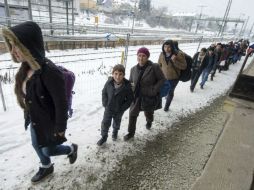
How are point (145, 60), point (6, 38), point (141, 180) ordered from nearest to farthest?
point (6, 38)
point (141, 180)
point (145, 60)

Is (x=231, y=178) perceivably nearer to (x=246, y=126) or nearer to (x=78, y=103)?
(x=246, y=126)

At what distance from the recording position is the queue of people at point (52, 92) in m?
1.78

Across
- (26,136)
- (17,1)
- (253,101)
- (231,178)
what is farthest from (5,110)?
(17,1)

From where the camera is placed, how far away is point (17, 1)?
13.6m

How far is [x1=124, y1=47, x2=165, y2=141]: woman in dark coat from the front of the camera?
3281 millimetres

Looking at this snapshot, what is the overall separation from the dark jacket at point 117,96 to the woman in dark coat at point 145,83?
0.88ft

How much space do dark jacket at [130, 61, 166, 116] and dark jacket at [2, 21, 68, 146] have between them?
5.29 feet

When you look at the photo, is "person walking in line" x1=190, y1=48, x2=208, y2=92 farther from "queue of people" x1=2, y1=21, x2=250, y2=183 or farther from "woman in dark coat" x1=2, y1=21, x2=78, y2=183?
"woman in dark coat" x1=2, y1=21, x2=78, y2=183

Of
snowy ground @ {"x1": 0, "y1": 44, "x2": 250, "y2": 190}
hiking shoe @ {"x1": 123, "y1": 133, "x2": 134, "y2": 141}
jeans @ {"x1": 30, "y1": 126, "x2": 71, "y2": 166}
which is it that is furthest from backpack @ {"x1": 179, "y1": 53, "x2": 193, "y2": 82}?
jeans @ {"x1": 30, "y1": 126, "x2": 71, "y2": 166}

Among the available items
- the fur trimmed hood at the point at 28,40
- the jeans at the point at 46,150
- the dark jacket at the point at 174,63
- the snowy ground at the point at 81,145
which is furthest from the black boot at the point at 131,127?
the fur trimmed hood at the point at 28,40

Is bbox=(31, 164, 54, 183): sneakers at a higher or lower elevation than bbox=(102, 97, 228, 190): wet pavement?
higher

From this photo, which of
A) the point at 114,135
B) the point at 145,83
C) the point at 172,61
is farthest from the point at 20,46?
the point at 172,61

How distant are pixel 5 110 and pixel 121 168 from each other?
2.83m

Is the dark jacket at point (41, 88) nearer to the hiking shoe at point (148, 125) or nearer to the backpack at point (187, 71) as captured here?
the hiking shoe at point (148, 125)
